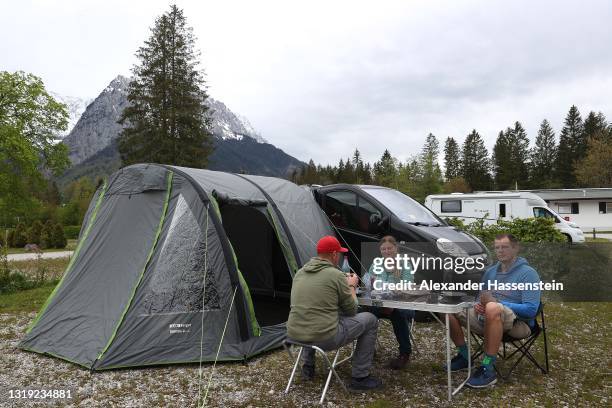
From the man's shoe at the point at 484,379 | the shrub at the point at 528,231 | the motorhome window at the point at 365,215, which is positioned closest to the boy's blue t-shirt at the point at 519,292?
the man's shoe at the point at 484,379

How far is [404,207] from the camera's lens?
7629mm

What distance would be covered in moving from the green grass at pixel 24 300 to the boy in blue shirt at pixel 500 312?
7282 mm

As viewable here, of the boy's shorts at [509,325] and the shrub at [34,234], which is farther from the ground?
the shrub at [34,234]

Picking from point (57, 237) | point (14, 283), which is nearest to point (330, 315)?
point (14, 283)

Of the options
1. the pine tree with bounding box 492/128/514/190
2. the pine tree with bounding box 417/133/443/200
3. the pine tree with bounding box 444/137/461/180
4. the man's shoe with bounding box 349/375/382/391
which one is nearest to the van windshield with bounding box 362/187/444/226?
the man's shoe with bounding box 349/375/382/391

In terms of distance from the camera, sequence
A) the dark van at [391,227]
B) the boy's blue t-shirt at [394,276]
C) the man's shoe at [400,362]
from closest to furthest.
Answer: the man's shoe at [400,362] → the boy's blue t-shirt at [394,276] → the dark van at [391,227]

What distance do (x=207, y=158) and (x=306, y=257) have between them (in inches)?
872

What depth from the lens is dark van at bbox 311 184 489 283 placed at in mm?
6672

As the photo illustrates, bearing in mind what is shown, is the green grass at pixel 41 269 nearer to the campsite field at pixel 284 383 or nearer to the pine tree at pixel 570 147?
the campsite field at pixel 284 383

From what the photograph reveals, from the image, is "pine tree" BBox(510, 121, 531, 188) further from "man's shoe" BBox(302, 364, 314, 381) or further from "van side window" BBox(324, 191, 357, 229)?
"man's shoe" BBox(302, 364, 314, 381)

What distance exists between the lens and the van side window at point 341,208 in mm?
7789

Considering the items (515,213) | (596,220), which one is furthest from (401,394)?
(596,220)

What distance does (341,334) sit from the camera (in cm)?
407

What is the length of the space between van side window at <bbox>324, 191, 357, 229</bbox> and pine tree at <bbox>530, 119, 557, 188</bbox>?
5248cm
